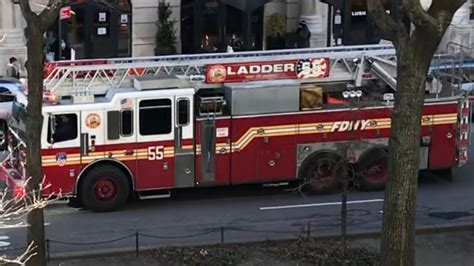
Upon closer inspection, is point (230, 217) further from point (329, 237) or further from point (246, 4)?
point (246, 4)

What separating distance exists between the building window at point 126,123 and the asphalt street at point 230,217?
1.67 metres

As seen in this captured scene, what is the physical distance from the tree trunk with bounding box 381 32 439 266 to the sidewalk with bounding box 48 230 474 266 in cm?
184

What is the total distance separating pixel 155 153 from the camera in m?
19.2

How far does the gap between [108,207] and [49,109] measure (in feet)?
7.86

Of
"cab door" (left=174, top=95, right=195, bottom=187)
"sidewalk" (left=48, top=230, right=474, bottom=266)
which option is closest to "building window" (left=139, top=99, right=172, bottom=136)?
"cab door" (left=174, top=95, right=195, bottom=187)

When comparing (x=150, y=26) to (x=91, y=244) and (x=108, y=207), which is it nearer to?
(x=108, y=207)

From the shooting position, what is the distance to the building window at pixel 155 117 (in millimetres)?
19094

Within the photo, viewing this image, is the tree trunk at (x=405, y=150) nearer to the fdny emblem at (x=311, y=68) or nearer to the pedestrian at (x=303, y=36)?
the fdny emblem at (x=311, y=68)

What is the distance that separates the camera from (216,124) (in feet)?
64.0

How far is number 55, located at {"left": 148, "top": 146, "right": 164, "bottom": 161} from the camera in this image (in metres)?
19.2

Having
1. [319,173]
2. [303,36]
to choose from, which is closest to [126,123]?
[319,173]

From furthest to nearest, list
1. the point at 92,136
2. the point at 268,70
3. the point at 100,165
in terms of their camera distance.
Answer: the point at 268,70, the point at 100,165, the point at 92,136

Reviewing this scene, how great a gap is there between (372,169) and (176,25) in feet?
50.4

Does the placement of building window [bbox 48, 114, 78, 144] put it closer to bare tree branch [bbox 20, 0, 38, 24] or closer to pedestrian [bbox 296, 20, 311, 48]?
bare tree branch [bbox 20, 0, 38, 24]
